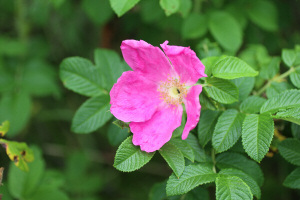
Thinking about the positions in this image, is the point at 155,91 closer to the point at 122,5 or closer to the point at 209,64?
the point at 209,64

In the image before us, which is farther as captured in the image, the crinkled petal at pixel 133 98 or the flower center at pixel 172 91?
the flower center at pixel 172 91

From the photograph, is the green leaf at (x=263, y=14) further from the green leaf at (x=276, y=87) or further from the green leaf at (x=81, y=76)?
the green leaf at (x=81, y=76)

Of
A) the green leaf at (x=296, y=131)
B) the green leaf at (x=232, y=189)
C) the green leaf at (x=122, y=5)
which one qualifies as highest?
the green leaf at (x=122, y=5)

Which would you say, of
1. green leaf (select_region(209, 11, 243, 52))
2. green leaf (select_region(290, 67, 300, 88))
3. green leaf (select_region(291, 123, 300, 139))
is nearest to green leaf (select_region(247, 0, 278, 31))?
green leaf (select_region(209, 11, 243, 52))

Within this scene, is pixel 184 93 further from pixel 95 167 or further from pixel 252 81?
pixel 95 167

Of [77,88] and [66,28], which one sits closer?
[77,88]

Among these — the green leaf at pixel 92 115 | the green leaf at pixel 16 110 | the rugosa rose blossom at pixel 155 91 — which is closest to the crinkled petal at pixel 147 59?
the rugosa rose blossom at pixel 155 91

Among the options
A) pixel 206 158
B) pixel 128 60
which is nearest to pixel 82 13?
pixel 128 60
